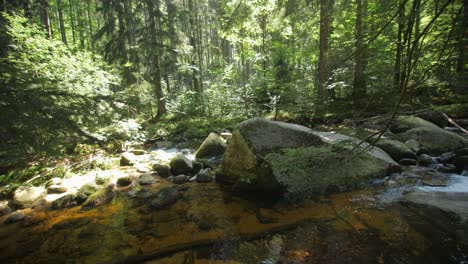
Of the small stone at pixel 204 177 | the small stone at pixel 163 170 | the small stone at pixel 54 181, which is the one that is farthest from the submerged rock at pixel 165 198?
the small stone at pixel 54 181

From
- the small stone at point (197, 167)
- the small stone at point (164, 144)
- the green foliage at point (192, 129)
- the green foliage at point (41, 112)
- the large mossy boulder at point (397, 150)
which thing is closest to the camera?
the green foliage at point (41, 112)

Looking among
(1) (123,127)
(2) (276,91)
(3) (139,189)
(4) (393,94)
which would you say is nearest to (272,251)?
(4) (393,94)

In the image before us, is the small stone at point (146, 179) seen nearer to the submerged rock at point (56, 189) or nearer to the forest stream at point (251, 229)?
the forest stream at point (251, 229)

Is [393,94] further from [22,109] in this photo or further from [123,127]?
[123,127]

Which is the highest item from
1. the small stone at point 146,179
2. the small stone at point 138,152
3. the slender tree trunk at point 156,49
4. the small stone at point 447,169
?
the slender tree trunk at point 156,49

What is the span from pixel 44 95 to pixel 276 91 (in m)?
9.04

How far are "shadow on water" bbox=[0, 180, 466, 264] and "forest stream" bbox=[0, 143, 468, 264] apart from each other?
0.01m

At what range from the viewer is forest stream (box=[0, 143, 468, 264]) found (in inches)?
136

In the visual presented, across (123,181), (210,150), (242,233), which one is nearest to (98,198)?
(123,181)

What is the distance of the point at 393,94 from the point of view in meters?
3.00

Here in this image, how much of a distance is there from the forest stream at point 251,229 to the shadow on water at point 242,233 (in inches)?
0.5

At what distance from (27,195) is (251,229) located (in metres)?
5.10

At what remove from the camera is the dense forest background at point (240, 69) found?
2.42 m

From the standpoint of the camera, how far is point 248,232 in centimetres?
409
